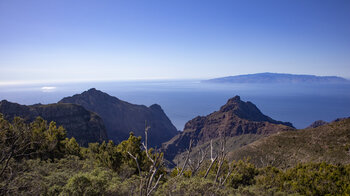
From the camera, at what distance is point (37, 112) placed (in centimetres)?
7656

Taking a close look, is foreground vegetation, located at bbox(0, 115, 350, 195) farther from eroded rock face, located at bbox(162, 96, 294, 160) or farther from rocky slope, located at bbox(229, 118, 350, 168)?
eroded rock face, located at bbox(162, 96, 294, 160)

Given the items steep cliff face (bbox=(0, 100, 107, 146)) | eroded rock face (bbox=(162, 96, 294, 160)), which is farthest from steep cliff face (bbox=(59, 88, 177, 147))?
steep cliff face (bbox=(0, 100, 107, 146))

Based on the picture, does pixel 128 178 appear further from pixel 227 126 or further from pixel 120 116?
pixel 120 116

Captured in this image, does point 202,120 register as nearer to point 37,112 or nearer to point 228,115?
point 228,115

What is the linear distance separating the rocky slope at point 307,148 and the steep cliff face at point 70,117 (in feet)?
193

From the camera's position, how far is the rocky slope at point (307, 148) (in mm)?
30420

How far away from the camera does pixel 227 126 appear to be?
133625 mm

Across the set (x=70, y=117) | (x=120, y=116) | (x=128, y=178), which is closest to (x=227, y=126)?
(x=120, y=116)

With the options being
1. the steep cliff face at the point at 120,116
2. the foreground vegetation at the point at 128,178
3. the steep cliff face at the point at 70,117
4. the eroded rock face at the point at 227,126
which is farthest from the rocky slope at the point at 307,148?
the steep cliff face at the point at 120,116

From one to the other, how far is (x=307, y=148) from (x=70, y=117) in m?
86.1

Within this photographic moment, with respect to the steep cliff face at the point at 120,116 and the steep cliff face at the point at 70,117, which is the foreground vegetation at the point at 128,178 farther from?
the steep cliff face at the point at 120,116

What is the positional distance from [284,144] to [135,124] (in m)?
144

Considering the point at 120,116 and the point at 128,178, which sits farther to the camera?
the point at 120,116

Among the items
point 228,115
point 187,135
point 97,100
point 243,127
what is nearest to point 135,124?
point 97,100
